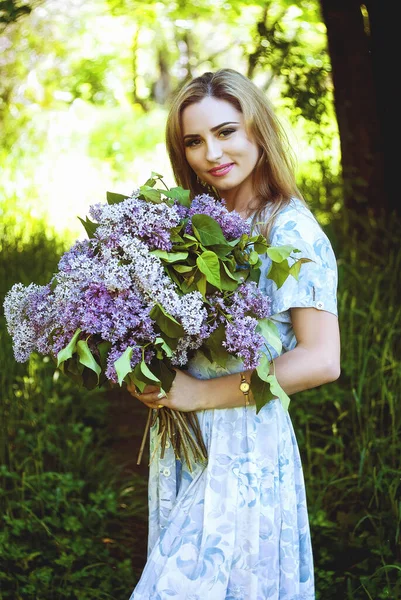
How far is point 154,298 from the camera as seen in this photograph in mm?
1667

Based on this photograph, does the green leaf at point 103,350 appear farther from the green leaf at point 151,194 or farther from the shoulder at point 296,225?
the shoulder at point 296,225

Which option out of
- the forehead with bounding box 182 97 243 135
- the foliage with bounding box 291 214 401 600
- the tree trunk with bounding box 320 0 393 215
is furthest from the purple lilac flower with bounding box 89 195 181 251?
the tree trunk with bounding box 320 0 393 215

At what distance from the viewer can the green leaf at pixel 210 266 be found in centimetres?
170

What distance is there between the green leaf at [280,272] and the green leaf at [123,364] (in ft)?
1.34

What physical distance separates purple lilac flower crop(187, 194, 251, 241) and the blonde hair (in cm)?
30

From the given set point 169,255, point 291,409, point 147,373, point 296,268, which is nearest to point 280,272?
point 296,268

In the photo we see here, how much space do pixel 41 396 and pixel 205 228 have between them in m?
2.58

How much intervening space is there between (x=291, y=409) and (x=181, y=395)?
2.21 m

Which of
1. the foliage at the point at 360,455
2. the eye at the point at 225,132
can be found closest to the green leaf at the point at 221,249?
the eye at the point at 225,132

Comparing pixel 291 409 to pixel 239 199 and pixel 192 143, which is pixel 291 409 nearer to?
pixel 239 199

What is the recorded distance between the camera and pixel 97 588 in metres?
3.07

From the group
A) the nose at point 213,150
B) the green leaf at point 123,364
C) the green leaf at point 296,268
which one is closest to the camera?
the green leaf at point 123,364

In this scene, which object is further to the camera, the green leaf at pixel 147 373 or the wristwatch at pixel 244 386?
the wristwatch at pixel 244 386

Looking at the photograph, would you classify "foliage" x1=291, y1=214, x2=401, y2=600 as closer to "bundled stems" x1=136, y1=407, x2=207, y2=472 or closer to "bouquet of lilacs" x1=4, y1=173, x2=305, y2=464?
"bundled stems" x1=136, y1=407, x2=207, y2=472
